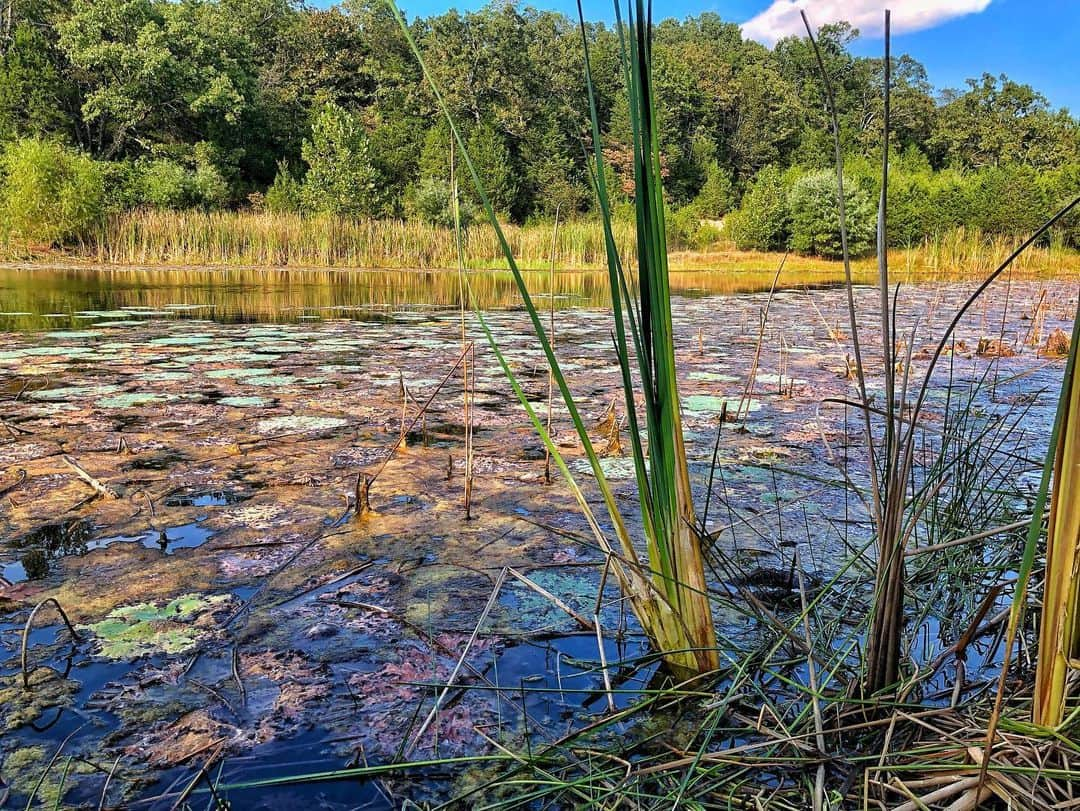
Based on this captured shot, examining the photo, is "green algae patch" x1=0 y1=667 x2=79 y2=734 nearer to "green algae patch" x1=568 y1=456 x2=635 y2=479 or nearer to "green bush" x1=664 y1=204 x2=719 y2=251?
"green algae patch" x1=568 y1=456 x2=635 y2=479

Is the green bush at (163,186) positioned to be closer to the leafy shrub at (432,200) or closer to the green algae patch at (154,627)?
the leafy shrub at (432,200)

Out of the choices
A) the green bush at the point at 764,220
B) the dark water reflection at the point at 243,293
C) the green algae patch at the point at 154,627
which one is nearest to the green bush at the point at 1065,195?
the green bush at the point at 764,220

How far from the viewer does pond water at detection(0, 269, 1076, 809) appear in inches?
43.0

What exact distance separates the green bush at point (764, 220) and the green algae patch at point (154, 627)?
22.4 metres

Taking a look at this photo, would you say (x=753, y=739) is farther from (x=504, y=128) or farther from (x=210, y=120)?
(x=504, y=128)

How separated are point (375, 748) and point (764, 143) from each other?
3546 cm

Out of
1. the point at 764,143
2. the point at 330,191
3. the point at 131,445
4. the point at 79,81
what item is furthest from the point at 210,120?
the point at 131,445

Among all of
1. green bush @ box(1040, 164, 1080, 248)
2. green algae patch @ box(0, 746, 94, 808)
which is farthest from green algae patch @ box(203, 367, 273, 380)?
green bush @ box(1040, 164, 1080, 248)

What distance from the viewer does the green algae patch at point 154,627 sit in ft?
4.38

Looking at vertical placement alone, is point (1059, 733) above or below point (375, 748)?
above

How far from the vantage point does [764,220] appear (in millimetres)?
22219

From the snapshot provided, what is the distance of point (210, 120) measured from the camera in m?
24.9

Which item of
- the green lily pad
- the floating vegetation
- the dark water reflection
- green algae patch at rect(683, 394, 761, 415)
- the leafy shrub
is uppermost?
the leafy shrub

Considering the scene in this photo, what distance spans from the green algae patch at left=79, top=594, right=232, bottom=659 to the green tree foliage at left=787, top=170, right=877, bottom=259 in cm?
2035
